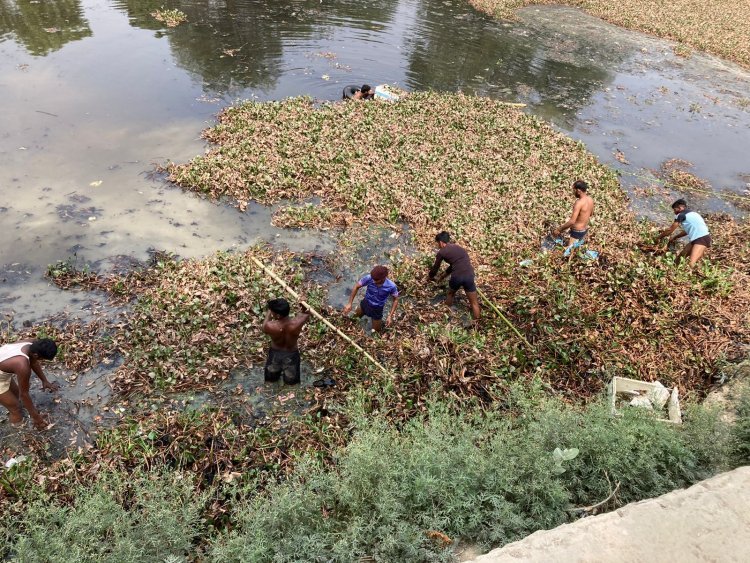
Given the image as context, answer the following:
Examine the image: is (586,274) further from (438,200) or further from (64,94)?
(64,94)

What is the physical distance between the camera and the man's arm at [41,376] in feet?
19.3

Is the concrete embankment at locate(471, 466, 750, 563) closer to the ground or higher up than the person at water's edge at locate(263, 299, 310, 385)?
higher up

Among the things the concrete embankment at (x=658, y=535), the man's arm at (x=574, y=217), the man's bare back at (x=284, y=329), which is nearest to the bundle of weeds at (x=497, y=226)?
the man's arm at (x=574, y=217)

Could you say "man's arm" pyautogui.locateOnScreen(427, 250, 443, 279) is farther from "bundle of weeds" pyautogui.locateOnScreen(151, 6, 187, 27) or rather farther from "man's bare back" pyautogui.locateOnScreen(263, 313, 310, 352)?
"bundle of weeds" pyautogui.locateOnScreen(151, 6, 187, 27)

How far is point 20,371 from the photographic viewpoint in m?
5.52

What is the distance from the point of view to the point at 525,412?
557 cm

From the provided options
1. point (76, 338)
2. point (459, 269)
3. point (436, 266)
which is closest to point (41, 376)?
point (76, 338)

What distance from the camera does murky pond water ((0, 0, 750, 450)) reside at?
962 centimetres

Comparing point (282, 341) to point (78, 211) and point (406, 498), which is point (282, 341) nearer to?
point (406, 498)

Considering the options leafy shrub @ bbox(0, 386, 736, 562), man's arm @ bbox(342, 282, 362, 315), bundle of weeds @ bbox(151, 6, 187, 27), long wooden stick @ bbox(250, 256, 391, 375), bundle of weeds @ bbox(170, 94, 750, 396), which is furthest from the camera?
bundle of weeds @ bbox(151, 6, 187, 27)

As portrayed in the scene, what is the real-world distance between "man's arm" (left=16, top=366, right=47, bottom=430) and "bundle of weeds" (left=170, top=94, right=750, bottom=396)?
4576 mm

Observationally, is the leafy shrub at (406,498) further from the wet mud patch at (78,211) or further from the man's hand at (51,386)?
the wet mud patch at (78,211)

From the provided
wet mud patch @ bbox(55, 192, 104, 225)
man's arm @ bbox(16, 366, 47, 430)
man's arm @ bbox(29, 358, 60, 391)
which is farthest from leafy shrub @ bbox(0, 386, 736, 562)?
wet mud patch @ bbox(55, 192, 104, 225)

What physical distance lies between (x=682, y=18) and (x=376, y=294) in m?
30.3
